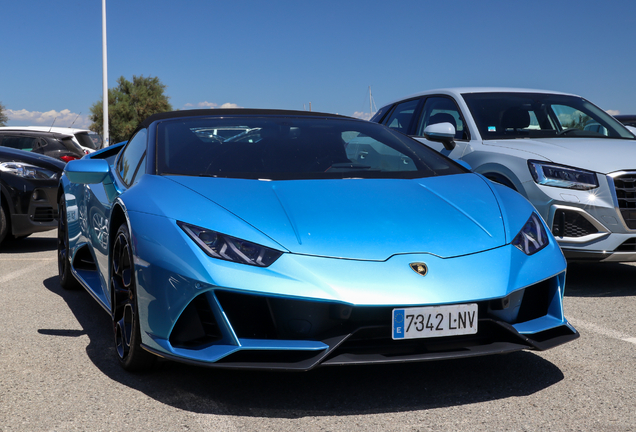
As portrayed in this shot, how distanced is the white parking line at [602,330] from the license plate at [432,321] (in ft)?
5.16

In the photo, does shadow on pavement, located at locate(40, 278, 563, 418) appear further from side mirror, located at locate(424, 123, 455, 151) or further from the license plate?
side mirror, located at locate(424, 123, 455, 151)

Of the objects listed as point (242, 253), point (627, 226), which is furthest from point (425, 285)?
point (627, 226)

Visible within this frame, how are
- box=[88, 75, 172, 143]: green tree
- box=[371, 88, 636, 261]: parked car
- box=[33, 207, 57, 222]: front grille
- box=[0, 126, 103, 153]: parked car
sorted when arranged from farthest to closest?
box=[88, 75, 172, 143]: green tree, box=[0, 126, 103, 153]: parked car, box=[33, 207, 57, 222]: front grille, box=[371, 88, 636, 261]: parked car

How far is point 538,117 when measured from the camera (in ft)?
20.7

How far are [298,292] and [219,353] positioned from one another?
1.21 feet

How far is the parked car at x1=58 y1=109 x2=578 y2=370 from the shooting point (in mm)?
2551

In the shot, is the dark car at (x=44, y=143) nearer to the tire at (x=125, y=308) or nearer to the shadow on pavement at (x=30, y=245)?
the shadow on pavement at (x=30, y=245)

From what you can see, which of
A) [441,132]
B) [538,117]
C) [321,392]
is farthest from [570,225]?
[321,392]

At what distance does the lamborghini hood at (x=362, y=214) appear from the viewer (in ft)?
8.89

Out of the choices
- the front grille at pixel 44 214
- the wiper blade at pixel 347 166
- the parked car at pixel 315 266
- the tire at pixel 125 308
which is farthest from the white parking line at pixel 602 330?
the front grille at pixel 44 214

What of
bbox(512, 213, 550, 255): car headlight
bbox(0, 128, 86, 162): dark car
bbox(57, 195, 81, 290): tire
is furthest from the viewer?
bbox(0, 128, 86, 162): dark car

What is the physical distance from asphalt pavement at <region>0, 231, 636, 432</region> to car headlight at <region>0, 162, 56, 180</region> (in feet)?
13.1

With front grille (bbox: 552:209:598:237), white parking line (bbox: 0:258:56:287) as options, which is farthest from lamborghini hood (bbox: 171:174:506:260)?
white parking line (bbox: 0:258:56:287)

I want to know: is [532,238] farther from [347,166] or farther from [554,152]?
[554,152]
